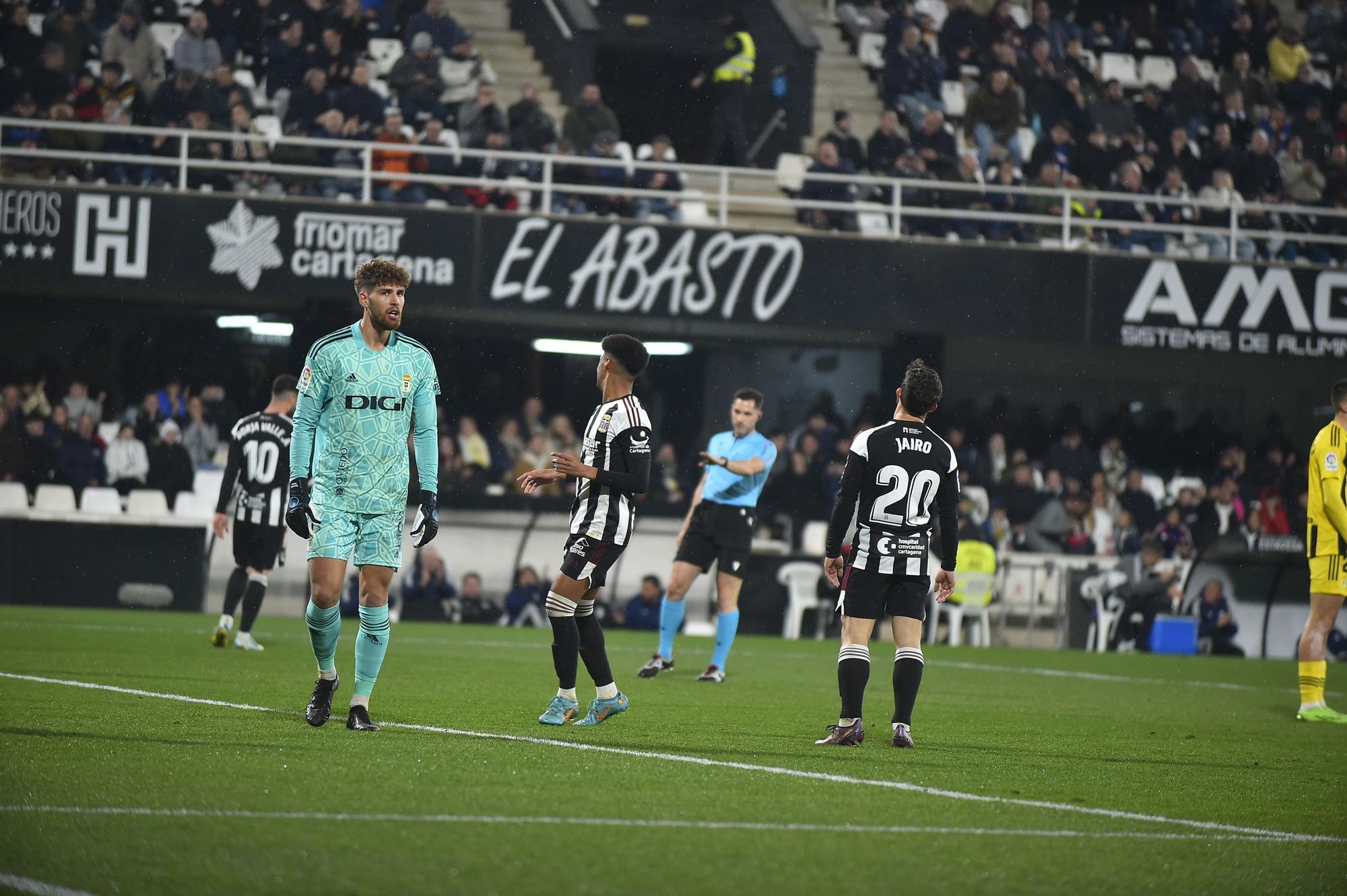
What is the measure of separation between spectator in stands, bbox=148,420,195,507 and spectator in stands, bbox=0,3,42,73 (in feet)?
17.0

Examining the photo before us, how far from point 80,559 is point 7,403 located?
2.42m

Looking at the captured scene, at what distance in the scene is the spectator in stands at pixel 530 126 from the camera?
2130 centimetres

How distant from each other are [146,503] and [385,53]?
7793 millimetres

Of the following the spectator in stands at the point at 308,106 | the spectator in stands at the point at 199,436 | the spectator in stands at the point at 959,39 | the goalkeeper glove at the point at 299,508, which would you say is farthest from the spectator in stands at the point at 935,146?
the goalkeeper glove at the point at 299,508

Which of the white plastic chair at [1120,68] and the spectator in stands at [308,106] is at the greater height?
the white plastic chair at [1120,68]

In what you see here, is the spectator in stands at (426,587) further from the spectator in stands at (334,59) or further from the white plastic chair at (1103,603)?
the white plastic chair at (1103,603)

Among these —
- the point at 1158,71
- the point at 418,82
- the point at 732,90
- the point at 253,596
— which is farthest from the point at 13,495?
the point at 1158,71

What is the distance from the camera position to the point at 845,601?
7996 mm

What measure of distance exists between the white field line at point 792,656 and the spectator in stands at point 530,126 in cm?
794

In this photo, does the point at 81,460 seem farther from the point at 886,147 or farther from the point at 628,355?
the point at 628,355

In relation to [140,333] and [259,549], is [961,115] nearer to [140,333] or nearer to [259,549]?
[140,333]

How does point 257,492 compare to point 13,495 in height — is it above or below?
above

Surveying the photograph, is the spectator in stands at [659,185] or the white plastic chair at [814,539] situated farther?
the spectator in stands at [659,185]

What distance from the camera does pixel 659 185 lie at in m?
22.0
